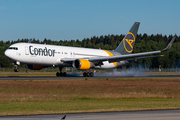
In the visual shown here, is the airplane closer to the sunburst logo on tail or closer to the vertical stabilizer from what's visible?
the vertical stabilizer

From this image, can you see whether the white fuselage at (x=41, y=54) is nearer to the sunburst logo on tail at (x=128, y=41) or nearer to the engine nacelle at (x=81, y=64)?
the engine nacelle at (x=81, y=64)

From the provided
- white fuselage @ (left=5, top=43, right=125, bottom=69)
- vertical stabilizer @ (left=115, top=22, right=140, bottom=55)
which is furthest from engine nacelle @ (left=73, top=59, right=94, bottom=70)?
vertical stabilizer @ (left=115, top=22, right=140, bottom=55)

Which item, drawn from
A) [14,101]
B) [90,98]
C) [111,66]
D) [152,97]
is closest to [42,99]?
[14,101]

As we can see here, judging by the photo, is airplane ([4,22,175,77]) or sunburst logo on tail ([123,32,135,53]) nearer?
airplane ([4,22,175,77])

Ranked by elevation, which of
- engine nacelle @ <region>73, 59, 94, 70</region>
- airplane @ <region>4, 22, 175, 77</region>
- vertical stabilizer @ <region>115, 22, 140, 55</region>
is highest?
vertical stabilizer @ <region>115, 22, 140, 55</region>

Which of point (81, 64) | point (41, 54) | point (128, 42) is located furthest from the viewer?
point (128, 42)

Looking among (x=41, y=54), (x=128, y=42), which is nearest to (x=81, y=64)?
(x=41, y=54)

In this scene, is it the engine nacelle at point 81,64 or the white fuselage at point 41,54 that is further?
the engine nacelle at point 81,64

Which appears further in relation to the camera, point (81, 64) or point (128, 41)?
point (128, 41)

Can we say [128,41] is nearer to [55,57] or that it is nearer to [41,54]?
[55,57]

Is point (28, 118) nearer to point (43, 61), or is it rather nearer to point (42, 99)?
point (42, 99)

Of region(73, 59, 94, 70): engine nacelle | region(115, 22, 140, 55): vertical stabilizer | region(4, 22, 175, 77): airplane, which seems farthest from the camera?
region(115, 22, 140, 55): vertical stabilizer

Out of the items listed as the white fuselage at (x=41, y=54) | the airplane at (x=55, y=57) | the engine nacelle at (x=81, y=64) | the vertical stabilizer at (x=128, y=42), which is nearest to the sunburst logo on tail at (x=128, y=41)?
the vertical stabilizer at (x=128, y=42)

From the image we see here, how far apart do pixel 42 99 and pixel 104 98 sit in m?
5.45
